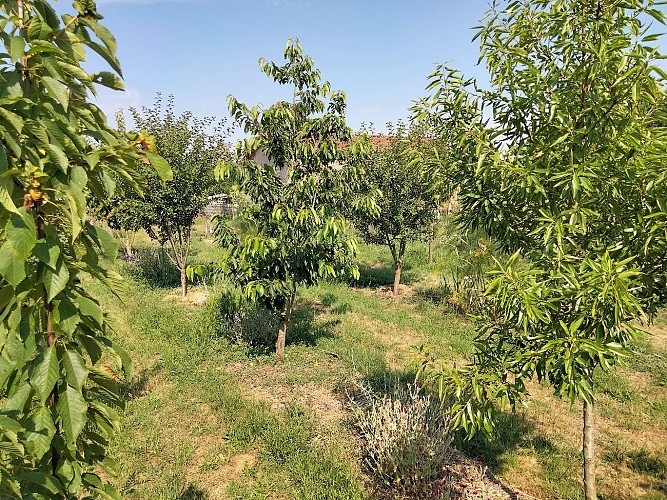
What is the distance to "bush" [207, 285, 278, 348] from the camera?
8112 mm

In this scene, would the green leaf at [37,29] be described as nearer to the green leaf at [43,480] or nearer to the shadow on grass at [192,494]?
the green leaf at [43,480]

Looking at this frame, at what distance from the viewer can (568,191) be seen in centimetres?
246

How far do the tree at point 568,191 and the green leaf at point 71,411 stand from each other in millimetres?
2004

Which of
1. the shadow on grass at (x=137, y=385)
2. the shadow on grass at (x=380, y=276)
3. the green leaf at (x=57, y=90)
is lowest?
the shadow on grass at (x=137, y=385)

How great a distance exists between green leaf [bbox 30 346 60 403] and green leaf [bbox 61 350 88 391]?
0.10ft

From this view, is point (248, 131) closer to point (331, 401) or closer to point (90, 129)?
point (331, 401)

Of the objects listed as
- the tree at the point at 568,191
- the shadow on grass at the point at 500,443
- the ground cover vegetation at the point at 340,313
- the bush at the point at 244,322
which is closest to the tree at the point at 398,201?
the ground cover vegetation at the point at 340,313

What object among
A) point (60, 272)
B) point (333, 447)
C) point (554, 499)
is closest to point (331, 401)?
point (333, 447)

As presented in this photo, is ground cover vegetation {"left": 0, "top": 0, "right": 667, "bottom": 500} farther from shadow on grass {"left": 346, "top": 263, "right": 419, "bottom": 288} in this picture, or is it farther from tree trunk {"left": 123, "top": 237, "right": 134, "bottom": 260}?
tree trunk {"left": 123, "top": 237, "right": 134, "bottom": 260}

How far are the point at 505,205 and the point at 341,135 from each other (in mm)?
3812

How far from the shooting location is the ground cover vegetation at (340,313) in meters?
1.24

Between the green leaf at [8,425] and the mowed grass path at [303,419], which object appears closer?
the green leaf at [8,425]

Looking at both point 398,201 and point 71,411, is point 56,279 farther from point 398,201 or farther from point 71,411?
point 398,201

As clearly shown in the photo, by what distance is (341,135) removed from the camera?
20.9 feet
